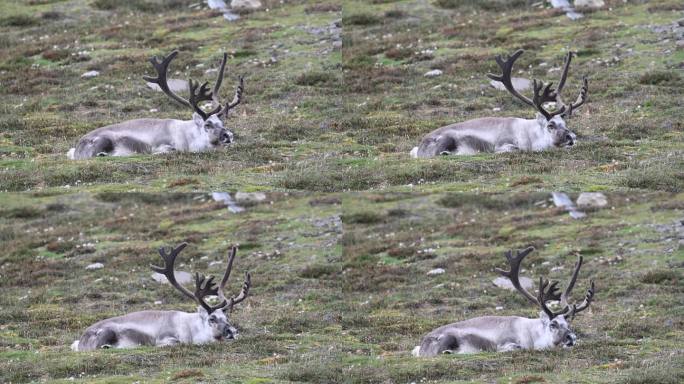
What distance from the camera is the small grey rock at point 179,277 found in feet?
90.4

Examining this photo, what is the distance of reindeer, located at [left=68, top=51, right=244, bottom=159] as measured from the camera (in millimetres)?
26938

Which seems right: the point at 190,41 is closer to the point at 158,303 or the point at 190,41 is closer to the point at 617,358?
the point at 158,303

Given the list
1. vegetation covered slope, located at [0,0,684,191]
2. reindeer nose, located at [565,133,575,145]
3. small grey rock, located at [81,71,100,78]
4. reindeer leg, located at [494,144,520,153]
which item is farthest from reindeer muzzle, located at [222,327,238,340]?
small grey rock, located at [81,71,100,78]

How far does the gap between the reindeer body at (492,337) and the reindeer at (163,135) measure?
616 centimetres

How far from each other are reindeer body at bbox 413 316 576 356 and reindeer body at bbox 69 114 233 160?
6143mm

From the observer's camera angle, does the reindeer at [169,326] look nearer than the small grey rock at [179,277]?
Yes

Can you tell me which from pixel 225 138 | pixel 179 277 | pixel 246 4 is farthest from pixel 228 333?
pixel 246 4

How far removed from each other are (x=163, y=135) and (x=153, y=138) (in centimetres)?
19

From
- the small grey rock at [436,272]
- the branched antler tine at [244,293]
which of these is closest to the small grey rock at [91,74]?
the small grey rock at [436,272]

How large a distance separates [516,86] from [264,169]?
730 cm

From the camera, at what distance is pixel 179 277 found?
2798 cm

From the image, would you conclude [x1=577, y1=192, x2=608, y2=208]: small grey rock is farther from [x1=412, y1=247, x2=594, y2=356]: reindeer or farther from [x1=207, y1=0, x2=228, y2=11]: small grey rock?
[x1=207, y1=0, x2=228, y2=11]: small grey rock

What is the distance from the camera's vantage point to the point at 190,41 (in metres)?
35.5

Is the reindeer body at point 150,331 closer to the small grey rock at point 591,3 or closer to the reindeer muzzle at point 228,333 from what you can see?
the reindeer muzzle at point 228,333
